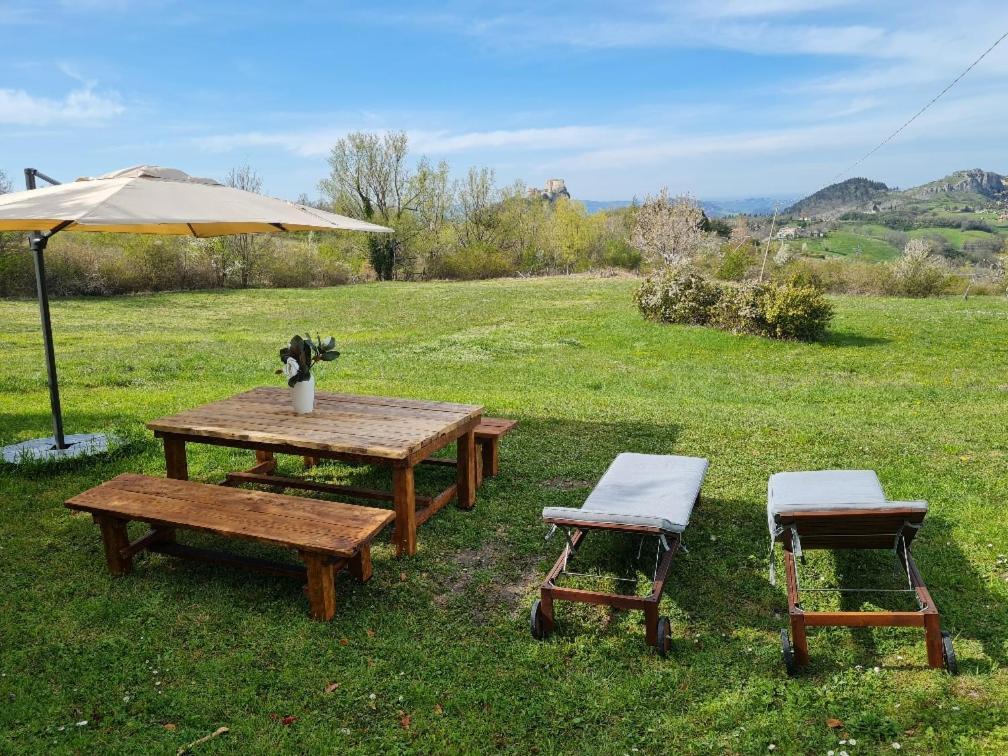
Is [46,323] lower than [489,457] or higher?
higher

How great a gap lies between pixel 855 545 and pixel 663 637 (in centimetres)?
127

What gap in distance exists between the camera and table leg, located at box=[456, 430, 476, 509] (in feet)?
17.5

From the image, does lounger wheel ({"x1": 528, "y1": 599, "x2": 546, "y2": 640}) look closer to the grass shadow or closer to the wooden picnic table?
the wooden picnic table

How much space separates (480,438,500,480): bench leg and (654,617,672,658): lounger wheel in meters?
2.71

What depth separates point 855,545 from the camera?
387 centimetres

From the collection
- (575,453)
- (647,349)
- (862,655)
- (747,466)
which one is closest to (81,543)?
(575,453)

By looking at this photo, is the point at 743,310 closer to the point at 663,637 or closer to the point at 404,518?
the point at 404,518

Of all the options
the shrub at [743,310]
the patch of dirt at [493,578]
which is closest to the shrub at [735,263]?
the shrub at [743,310]

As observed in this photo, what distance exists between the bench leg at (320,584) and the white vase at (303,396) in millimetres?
1728

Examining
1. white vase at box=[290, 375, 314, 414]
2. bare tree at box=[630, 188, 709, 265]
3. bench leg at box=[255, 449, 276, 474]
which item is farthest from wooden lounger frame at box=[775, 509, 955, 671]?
bare tree at box=[630, 188, 709, 265]

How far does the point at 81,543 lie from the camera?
4766 mm

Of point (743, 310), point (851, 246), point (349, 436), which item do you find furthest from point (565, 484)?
point (851, 246)

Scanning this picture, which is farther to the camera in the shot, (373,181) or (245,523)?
(373,181)

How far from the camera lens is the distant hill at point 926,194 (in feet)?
163
